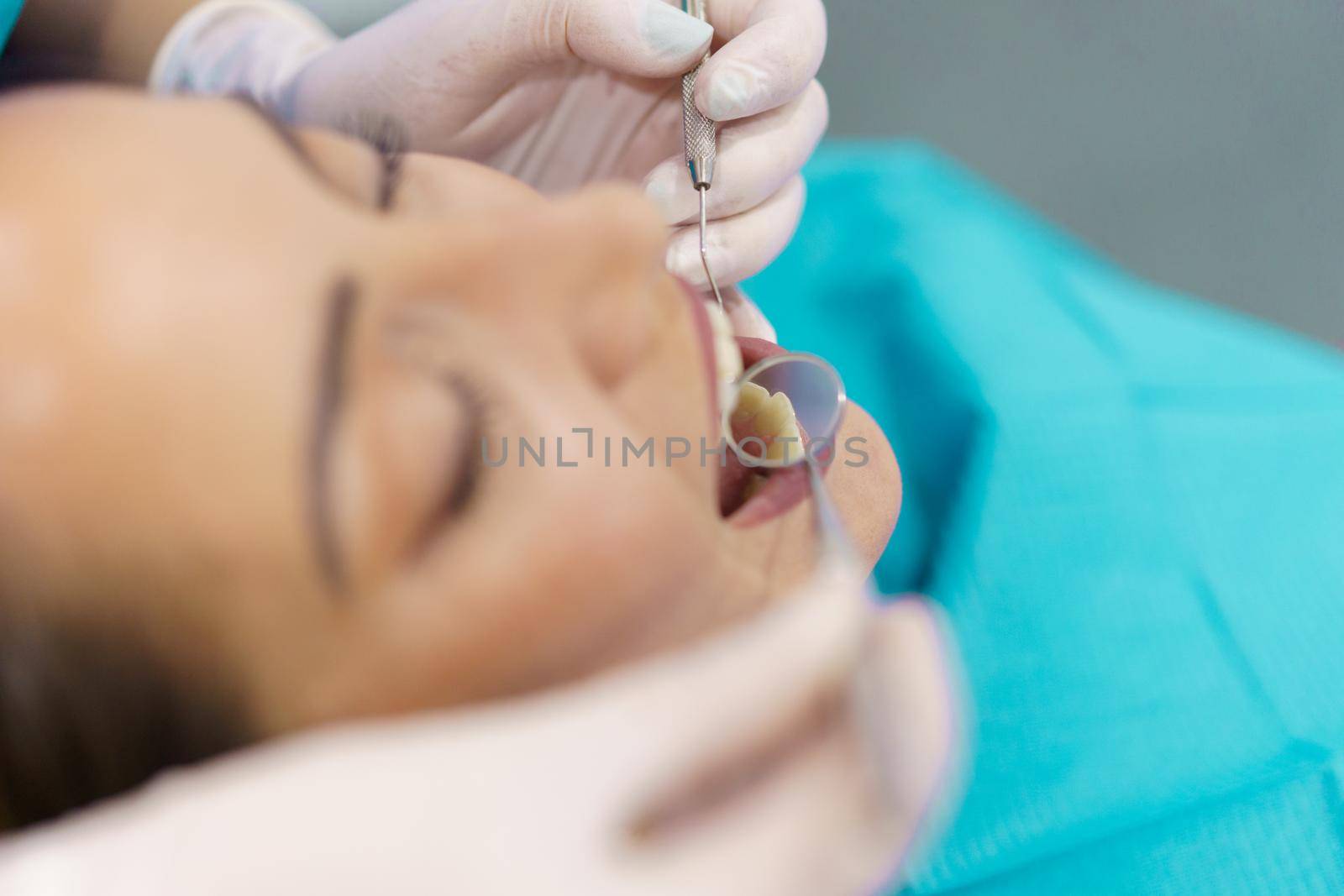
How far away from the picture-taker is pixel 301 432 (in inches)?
13.9

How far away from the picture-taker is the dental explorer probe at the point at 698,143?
0.74 m

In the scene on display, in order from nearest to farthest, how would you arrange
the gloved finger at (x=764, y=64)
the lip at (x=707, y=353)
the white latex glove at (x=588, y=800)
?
1. the white latex glove at (x=588, y=800)
2. the lip at (x=707, y=353)
3. the gloved finger at (x=764, y=64)

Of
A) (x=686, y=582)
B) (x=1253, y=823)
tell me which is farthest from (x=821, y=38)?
(x=1253, y=823)

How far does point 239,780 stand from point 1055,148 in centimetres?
158

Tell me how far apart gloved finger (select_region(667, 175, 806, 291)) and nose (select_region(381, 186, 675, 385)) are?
294 mm

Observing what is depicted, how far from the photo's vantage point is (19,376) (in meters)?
0.34

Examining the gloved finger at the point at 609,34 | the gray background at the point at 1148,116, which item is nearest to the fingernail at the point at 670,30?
the gloved finger at the point at 609,34

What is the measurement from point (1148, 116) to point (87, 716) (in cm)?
163

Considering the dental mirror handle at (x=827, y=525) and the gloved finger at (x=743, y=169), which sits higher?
the gloved finger at (x=743, y=169)

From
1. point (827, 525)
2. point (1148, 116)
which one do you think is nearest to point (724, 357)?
point (827, 525)

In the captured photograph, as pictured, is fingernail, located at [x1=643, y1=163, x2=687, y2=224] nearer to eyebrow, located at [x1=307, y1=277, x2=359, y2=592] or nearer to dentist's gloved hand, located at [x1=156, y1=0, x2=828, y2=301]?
dentist's gloved hand, located at [x1=156, y1=0, x2=828, y2=301]

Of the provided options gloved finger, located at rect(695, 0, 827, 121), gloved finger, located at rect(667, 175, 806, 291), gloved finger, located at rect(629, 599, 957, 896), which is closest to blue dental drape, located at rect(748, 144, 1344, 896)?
gloved finger, located at rect(667, 175, 806, 291)

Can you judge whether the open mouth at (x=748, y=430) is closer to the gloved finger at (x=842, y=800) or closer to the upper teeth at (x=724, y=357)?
the upper teeth at (x=724, y=357)

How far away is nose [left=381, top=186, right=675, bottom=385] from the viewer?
41 centimetres
